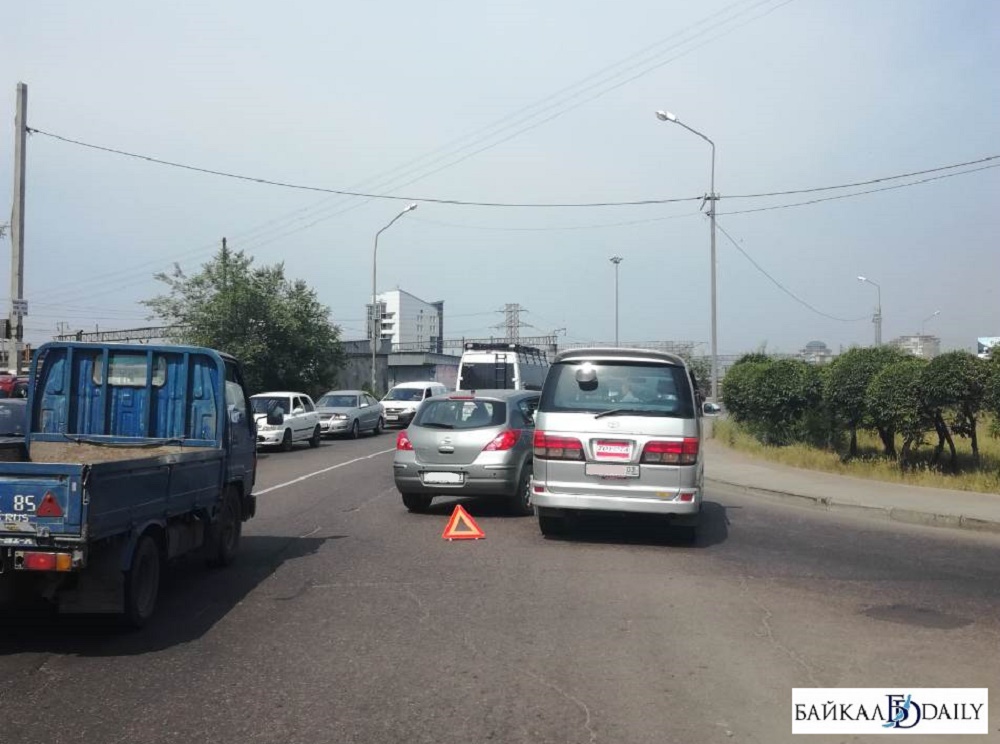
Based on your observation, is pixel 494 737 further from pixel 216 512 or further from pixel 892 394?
pixel 892 394

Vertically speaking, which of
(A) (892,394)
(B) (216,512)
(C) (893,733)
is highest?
(A) (892,394)

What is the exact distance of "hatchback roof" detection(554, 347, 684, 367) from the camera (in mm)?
10547

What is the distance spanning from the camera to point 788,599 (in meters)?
7.89

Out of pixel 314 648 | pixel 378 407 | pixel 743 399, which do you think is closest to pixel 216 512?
pixel 314 648

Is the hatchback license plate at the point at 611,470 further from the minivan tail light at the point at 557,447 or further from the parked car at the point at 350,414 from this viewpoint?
the parked car at the point at 350,414

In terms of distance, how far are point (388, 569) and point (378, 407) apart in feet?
82.5

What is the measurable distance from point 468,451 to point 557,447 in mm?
2161

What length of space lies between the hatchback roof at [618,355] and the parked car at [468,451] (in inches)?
75.6

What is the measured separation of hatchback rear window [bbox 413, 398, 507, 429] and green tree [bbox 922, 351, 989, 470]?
23.9ft

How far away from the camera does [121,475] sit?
247 inches

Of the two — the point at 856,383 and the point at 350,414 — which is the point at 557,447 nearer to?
the point at 856,383

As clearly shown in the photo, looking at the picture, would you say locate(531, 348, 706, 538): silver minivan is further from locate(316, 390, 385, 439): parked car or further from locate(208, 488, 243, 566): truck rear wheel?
locate(316, 390, 385, 439): parked car

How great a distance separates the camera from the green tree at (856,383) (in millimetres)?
17266

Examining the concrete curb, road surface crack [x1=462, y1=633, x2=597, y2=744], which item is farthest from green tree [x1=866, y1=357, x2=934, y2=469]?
road surface crack [x1=462, y1=633, x2=597, y2=744]
